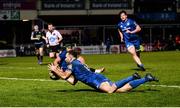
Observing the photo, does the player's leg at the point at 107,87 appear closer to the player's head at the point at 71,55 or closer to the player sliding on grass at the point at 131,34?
the player's head at the point at 71,55

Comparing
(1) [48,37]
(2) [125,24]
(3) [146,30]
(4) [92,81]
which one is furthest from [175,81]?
(3) [146,30]

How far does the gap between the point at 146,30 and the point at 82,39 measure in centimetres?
844

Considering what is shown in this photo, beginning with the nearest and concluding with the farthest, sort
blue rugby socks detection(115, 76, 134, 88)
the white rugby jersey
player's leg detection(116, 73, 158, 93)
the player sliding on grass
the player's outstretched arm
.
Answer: player's leg detection(116, 73, 158, 93), blue rugby socks detection(115, 76, 134, 88), the player's outstretched arm, the player sliding on grass, the white rugby jersey

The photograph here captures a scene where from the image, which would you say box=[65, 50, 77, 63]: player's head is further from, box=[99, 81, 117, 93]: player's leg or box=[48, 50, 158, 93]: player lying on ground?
box=[99, 81, 117, 93]: player's leg

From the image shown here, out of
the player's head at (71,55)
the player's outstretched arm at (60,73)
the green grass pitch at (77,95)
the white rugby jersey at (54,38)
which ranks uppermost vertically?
the player's head at (71,55)

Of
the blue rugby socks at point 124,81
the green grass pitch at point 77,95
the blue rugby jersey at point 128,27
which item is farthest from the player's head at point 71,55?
the blue rugby jersey at point 128,27

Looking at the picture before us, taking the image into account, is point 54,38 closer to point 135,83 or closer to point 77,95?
point 77,95

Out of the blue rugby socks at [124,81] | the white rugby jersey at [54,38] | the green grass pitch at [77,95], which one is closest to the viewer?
the green grass pitch at [77,95]

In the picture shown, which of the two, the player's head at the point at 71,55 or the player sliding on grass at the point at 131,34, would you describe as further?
the player sliding on grass at the point at 131,34

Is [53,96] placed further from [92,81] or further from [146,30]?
[146,30]

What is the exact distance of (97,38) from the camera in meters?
60.8

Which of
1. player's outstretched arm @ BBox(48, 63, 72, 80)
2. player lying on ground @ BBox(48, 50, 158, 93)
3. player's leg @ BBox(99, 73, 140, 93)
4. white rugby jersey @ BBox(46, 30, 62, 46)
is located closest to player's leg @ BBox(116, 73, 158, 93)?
player lying on ground @ BBox(48, 50, 158, 93)

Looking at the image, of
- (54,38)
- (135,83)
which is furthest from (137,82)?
(54,38)

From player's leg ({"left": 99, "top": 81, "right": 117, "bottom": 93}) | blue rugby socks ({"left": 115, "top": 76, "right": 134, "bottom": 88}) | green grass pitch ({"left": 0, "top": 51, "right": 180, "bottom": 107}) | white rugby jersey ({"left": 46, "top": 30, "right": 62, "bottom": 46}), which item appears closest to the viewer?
green grass pitch ({"left": 0, "top": 51, "right": 180, "bottom": 107})
